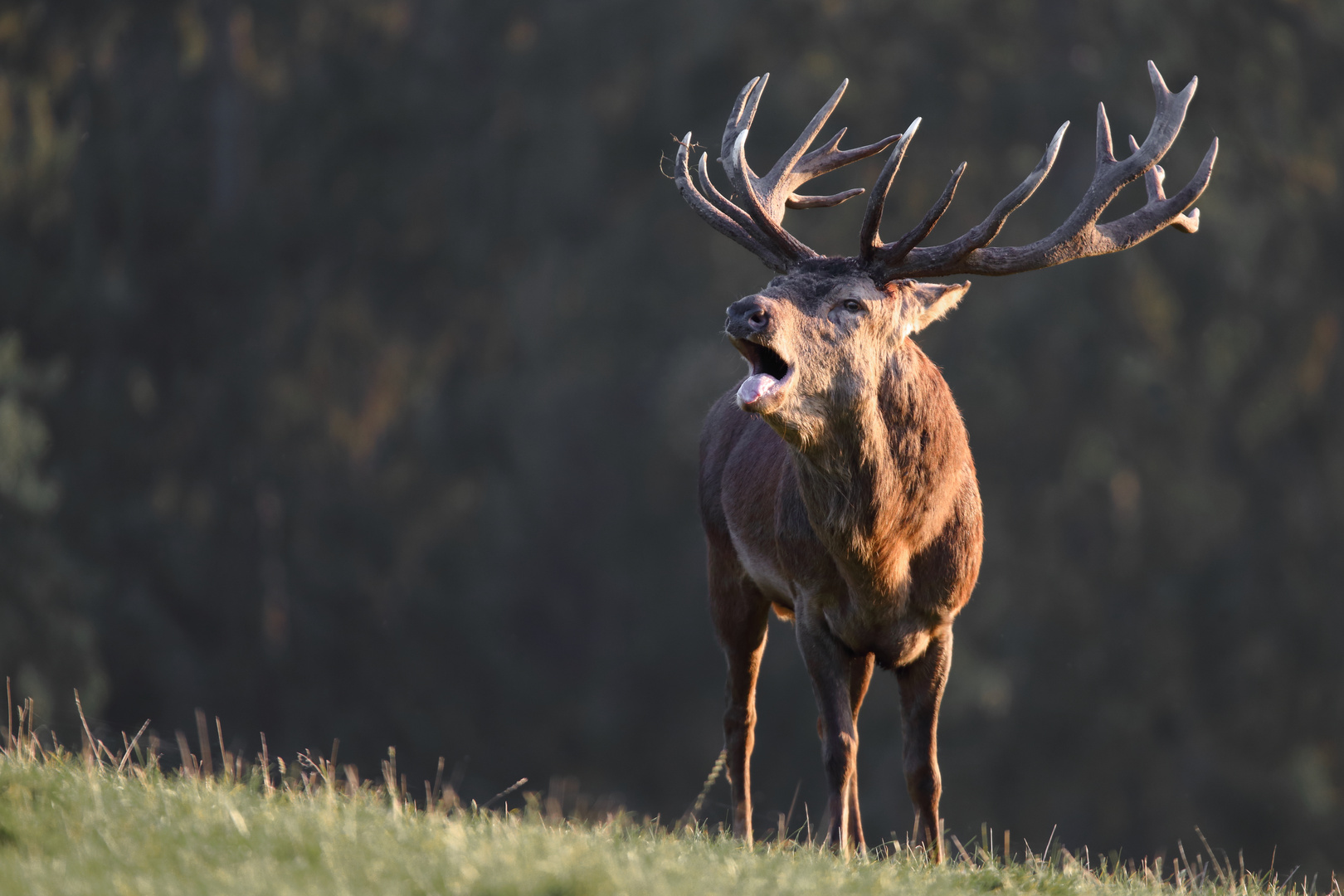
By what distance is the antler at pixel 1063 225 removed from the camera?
521cm

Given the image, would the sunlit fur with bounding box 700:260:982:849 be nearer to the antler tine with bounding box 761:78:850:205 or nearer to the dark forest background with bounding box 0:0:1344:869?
the antler tine with bounding box 761:78:850:205

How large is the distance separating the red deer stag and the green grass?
2.07ft

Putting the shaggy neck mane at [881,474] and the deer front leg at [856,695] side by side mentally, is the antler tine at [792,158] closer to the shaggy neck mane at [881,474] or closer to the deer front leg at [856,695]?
the shaggy neck mane at [881,474]

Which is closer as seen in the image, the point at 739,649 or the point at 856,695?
the point at 856,695

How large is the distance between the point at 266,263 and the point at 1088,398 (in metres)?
11.5

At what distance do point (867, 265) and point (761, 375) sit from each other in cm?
75

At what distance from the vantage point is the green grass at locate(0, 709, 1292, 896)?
11.2 ft

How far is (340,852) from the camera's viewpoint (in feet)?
12.0

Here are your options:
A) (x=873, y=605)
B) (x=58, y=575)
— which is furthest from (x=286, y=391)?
(x=873, y=605)

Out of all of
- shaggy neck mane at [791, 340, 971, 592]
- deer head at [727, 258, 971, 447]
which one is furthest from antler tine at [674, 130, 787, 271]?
shaggy neck mane at [791, 340, 971, 592]

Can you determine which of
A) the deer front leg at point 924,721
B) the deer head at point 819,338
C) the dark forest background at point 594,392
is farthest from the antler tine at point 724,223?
the dark forest background at point 594,392

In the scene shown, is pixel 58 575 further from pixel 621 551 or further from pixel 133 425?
pixel 621 551

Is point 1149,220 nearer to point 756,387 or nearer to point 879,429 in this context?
point 879,429

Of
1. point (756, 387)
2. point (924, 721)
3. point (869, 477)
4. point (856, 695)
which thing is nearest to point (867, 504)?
point (869, 477)
